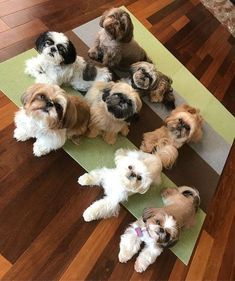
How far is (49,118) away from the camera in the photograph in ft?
7.06

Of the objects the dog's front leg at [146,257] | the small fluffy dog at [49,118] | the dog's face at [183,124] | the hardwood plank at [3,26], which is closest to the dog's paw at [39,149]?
the small fluffy dog at [49,118]

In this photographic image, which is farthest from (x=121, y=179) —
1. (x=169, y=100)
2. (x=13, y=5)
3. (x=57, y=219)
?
(x=13, y=5)

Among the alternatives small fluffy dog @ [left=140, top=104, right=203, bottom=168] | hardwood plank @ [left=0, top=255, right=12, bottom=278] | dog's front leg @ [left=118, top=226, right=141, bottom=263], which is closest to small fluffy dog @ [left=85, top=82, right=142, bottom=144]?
small fluffy dog @ [left=140, top=104, right=203, bottom=168]

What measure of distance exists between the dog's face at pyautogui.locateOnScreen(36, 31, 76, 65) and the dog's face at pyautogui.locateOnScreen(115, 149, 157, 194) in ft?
2.65

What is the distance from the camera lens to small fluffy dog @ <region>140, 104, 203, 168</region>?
2916mm

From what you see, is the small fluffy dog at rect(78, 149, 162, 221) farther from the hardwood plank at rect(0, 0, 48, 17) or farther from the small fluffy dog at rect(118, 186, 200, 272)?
the hardwood plank at rect(0, 0, 48, 17)

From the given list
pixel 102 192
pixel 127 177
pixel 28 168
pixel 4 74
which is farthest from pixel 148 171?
pixel 4 74

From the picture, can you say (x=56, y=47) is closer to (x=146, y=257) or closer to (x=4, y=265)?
(x=4, y=265)

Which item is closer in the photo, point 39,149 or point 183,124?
point 39,149

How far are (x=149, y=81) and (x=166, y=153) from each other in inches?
24.0

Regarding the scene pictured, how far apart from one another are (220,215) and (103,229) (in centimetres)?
117

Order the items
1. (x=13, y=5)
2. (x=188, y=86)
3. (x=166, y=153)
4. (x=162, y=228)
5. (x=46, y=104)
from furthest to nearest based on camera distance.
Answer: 1. (x=188, y=86)
2. (x=13, y=5)
3. (x=166, y=153)
4. (x=162, y=228)
5. (x=46, y=104)

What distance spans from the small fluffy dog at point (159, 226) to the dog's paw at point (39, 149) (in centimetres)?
79

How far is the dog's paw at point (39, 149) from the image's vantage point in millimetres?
2504
